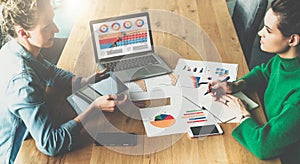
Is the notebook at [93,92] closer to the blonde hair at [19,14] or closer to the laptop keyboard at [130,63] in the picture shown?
the laptop keyboard at [130,63]

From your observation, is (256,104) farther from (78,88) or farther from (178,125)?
(78,88)

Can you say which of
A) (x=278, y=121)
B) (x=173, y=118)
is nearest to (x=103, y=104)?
(x=173, y=118)

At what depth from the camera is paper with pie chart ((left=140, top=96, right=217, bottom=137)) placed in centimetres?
148

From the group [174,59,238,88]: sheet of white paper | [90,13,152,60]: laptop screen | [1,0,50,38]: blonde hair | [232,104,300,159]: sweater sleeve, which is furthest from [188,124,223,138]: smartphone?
[1,0,50,38]: blonde hair

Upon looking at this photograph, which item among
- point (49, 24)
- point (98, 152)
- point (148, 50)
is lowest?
point (98, 152)

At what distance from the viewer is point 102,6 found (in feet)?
7.61

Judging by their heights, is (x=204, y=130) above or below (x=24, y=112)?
below

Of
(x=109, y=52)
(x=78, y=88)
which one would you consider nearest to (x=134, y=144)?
(x=78, y=88)

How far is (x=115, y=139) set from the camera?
1.43 meters

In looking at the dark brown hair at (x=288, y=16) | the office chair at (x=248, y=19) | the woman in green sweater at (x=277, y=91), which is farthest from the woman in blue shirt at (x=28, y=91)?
the office chair at (x=248, y=19)

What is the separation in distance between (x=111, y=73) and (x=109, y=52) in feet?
0.36

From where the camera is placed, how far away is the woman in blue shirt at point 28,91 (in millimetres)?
1381

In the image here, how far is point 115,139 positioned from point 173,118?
245 mm

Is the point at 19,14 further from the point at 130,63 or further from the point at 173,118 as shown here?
the point at 173,118
